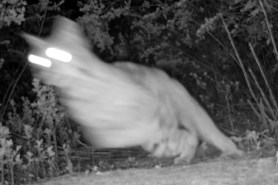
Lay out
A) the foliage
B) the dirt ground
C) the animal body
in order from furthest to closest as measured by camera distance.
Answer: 1. the foliage
2. the animal body
3. the dirt ground

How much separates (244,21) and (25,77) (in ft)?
8.49

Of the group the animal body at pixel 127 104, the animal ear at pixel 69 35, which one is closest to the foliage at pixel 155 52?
the animal body at pixel 127 104

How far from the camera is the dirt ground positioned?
4078 mm

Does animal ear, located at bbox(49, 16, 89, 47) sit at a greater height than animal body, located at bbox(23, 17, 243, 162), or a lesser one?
greater

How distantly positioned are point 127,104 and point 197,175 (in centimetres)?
95

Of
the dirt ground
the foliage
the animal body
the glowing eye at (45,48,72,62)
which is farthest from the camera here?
the foliage

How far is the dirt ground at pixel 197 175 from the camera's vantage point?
13.4 feet

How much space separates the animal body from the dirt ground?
325 mm

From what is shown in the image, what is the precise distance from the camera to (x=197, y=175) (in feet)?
14.1

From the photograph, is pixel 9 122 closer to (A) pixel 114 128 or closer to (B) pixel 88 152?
(B) pixel 88 152

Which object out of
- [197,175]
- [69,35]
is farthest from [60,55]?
[197,175]

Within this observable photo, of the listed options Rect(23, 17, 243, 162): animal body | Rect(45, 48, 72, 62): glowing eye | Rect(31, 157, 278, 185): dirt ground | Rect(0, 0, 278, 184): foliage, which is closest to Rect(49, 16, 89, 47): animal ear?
Rect(23, 17, 243, 162): animal body

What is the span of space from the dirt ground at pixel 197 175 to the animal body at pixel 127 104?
1.07 ft

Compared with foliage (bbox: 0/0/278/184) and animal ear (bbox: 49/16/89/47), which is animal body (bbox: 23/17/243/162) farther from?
foliage (bbox: 0/0/278/184)
